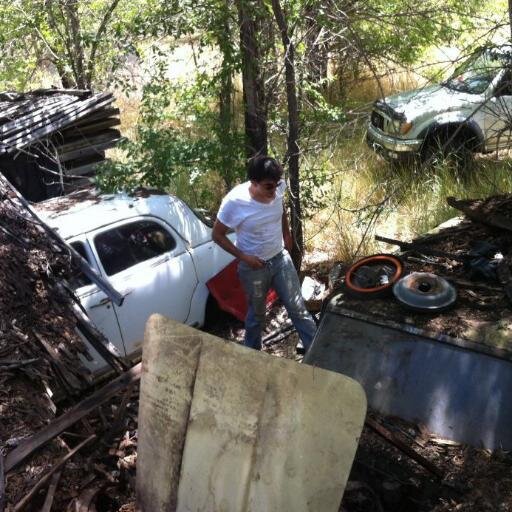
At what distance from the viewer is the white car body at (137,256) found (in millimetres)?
5570

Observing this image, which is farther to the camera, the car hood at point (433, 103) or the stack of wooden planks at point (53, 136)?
the car hood at point (433, 103)

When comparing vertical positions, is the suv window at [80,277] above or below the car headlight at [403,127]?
above

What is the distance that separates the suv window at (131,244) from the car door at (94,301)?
4.8 inches

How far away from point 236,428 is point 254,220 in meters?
2.50

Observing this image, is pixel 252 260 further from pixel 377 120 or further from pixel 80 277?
pixel 377 120

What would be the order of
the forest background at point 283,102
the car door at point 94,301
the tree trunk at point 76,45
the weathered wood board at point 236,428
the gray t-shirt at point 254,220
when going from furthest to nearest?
the tree trunk at point 76,45 < the forest background at point 283,102 < the car door at point 94,301 < the gray t-shirt at point 254,220 < the weathered wood board at point 236,428

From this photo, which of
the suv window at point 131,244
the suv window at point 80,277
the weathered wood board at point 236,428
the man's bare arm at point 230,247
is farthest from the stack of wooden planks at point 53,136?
the weathered wood board at point 236,428

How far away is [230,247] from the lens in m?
4.84

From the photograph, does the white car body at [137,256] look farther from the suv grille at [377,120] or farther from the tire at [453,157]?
the suv grille at [377,120]

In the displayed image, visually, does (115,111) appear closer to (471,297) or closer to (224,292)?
(224,292)

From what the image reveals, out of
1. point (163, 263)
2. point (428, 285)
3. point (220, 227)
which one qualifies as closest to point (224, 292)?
point (163, 263)

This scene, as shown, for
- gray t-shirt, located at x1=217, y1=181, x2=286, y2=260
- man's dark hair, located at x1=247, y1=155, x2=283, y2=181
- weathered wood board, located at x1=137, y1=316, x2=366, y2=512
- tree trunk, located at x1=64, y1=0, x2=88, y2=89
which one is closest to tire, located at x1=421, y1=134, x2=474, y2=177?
gray t-shirt, located at x1=217, y1=181, x2=286, y2=260

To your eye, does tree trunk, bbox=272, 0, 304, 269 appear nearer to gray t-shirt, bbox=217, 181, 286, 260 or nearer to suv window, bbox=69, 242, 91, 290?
gray t-shirt, bbox=217, 181, 286, 260

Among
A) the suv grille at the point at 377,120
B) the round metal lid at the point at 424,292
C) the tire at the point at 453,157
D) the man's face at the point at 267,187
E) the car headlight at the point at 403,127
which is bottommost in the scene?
the tire at the point at 453,157
